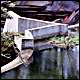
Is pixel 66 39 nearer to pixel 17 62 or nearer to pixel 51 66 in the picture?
pixel 51 66

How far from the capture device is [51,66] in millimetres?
8641

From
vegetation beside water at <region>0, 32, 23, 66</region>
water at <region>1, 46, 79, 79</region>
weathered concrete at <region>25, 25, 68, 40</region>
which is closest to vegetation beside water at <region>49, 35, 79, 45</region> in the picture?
weathered concrete at <region>25, 25, 68, 40</region>

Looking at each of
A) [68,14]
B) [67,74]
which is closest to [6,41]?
[67,74]

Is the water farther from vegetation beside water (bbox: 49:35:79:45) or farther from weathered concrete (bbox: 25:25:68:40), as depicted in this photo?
weathered concrete (bbox: 25:25:68:40)

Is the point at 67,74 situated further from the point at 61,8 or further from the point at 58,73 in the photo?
the point at 61,8

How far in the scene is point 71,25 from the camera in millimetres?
11945

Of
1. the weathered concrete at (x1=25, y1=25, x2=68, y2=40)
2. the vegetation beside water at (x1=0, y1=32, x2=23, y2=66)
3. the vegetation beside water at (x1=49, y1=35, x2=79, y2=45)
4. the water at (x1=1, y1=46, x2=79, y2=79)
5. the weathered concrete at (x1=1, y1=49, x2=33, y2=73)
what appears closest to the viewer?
the water at (x1=1, y1=46, x2=79, y2=79)

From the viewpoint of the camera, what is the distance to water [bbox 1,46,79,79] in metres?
7.93

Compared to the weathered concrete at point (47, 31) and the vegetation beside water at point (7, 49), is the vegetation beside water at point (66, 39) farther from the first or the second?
the vegetation beside water at point (7, 49)

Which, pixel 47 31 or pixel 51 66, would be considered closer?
pixel 51 66

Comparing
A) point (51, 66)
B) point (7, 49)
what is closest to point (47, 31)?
point (7, 49)

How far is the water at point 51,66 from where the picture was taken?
793cm

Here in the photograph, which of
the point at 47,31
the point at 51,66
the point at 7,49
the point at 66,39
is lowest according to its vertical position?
the point at 51,66

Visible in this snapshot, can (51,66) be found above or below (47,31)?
below
